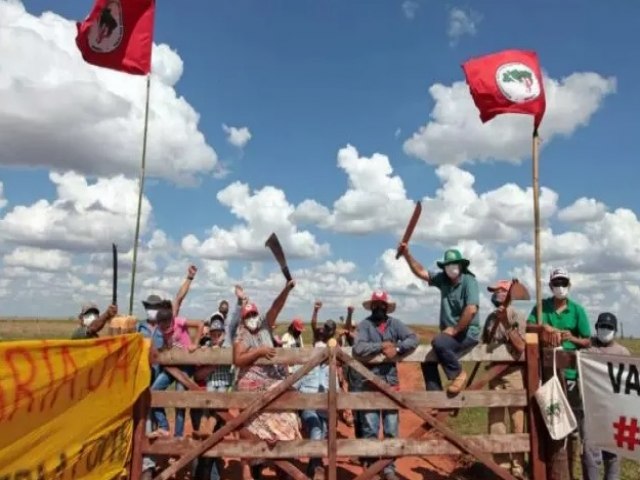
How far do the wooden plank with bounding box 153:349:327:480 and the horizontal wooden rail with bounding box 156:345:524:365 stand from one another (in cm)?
16

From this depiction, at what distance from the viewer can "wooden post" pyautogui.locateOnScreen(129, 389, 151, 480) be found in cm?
666

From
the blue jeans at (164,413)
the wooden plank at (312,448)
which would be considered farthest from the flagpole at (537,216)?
the blue jeans at (164,413)

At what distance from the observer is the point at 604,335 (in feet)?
24.4

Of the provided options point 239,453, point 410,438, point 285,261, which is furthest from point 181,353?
point 410,438

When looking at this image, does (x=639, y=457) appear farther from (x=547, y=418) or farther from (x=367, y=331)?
(x=367, y=331)

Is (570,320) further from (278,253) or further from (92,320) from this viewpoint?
(92,320)

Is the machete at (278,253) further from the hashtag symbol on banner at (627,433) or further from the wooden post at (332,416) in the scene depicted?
the hashtag symbol on banner at (627,433)

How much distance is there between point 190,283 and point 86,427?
164 inches

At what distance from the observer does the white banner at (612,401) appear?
20.5 ft

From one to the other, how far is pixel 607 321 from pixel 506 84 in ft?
10.0

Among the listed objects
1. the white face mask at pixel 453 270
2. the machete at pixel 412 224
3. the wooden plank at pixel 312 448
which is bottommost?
the wooden plank at pixel 312 448

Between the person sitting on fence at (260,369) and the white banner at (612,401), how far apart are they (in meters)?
3.07

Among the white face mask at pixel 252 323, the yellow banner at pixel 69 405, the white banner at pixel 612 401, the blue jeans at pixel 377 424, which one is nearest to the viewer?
the yellow banner at pixel 69 405

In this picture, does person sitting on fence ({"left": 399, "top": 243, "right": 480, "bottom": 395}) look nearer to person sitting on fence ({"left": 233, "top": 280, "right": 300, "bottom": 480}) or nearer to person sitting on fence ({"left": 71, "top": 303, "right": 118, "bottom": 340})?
person sitting on fence ({"left": 233, "top": 280, "right": 300, "bottom": 480})
